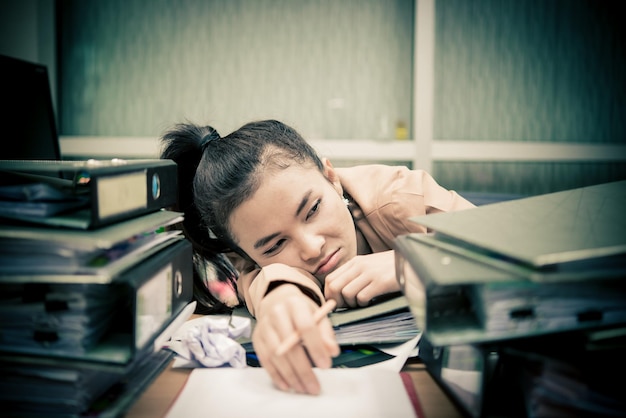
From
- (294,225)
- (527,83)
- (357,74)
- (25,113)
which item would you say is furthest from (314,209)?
(527,83)

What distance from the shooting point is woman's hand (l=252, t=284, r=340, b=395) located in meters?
0.44

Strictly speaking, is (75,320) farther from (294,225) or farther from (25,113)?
(25,113)

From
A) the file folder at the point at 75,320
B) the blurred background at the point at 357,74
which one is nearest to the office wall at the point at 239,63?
the blurred background at the point at 357,74

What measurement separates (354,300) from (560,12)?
2.50 m

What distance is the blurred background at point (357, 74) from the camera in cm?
244

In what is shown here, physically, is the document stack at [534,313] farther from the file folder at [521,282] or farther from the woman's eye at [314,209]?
the woman's eye at [314,209]

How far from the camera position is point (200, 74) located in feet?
8.15

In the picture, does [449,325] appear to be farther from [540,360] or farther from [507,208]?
[507,208]

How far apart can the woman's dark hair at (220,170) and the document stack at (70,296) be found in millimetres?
390

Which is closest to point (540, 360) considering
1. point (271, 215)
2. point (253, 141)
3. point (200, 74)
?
point (271, 215)

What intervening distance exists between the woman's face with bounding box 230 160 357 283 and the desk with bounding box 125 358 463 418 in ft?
1.01

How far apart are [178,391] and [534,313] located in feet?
1.16

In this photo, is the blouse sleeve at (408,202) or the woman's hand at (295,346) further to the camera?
the blouse sleeve at (408,202)

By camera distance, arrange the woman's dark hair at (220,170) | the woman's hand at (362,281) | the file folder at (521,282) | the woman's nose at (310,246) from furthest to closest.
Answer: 1. the woman's dark hair at (220,170)
2. the woman's nose at (310,246)
3. the woman's hand at (362,281)
4. the file folder at (521,282)
